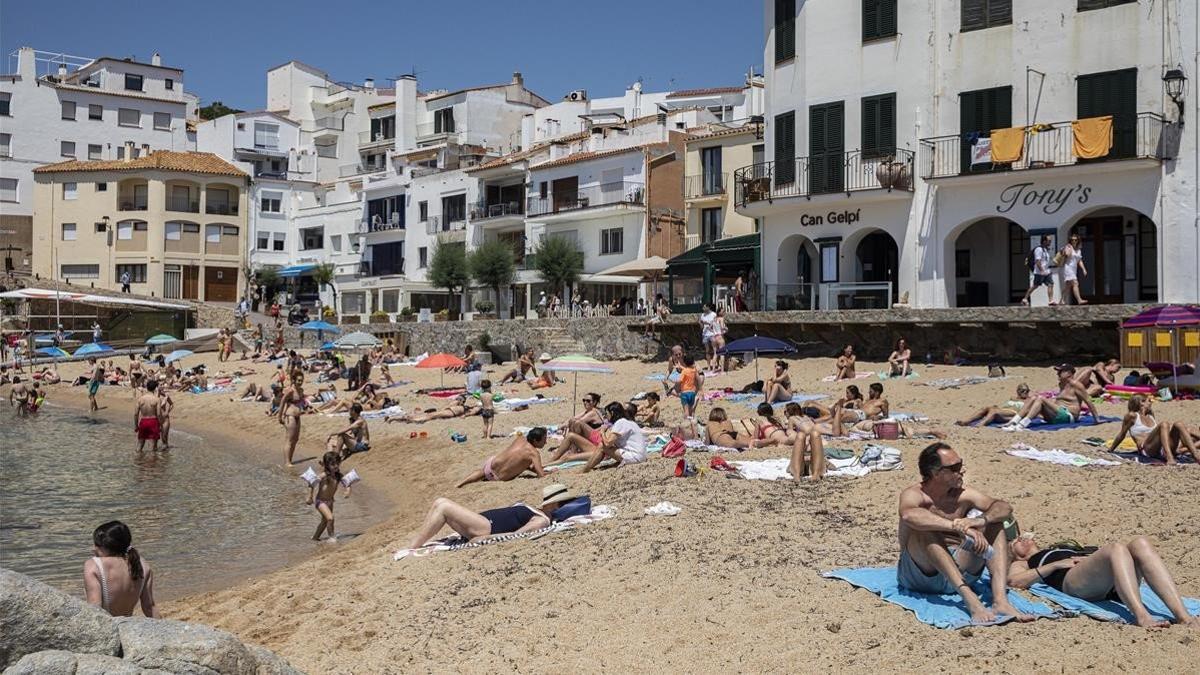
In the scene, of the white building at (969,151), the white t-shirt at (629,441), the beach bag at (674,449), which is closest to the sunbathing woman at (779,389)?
the beach bag at (674,449)

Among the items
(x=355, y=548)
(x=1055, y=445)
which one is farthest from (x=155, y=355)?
(x=1055, y=445)

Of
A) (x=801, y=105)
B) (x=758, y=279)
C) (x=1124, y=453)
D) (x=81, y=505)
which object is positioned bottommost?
(x=81, y=505)

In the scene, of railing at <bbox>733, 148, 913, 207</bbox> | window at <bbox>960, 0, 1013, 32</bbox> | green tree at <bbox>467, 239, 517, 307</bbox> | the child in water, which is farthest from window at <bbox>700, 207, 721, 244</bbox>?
the child in water

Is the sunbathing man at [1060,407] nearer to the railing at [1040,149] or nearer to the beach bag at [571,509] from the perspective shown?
the beach bag at [571,509]

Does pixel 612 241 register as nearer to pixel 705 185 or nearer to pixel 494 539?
pixel 705 185

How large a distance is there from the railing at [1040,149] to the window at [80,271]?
173 feet

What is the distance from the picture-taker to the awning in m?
64.4

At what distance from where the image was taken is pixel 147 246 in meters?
63.7

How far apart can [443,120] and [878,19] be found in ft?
134

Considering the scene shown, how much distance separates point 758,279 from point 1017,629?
2618 centimetres

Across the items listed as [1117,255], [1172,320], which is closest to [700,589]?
[1172,320]

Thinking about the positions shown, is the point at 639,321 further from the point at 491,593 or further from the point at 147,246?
the point at 147,246

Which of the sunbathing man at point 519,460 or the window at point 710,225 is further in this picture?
the window at point 710,225

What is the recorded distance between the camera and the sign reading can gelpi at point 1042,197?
25.4 m
